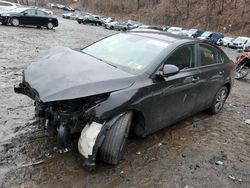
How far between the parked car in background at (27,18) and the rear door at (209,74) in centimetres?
1978

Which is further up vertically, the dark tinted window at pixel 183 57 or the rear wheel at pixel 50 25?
the dark tinted window at pixel 183 57

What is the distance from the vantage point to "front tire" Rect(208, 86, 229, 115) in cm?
659

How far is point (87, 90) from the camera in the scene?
3754mm

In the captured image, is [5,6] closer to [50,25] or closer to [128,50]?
[50,25]

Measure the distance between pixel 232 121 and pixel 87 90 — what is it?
4065 mm

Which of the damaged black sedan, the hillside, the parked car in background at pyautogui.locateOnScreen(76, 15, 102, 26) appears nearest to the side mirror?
the damaged black sedan

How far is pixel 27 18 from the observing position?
23.8m

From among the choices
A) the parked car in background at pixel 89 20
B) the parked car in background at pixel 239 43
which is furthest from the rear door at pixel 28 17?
the parked car in background at pixel 89 20

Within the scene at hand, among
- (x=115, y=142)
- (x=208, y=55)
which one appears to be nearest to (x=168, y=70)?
(x=115, y=142)

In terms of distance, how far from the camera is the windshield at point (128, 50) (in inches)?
183

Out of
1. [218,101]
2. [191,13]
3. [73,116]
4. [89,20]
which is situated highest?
[73,116]

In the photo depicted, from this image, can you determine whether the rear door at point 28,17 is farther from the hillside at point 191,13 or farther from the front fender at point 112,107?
the hillside at point 191,13

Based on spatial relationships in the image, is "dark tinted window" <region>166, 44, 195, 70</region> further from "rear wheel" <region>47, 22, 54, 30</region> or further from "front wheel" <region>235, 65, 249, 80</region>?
"rear wheel" <region>47, 22, 54, 30</region>

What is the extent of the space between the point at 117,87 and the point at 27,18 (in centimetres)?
2182
